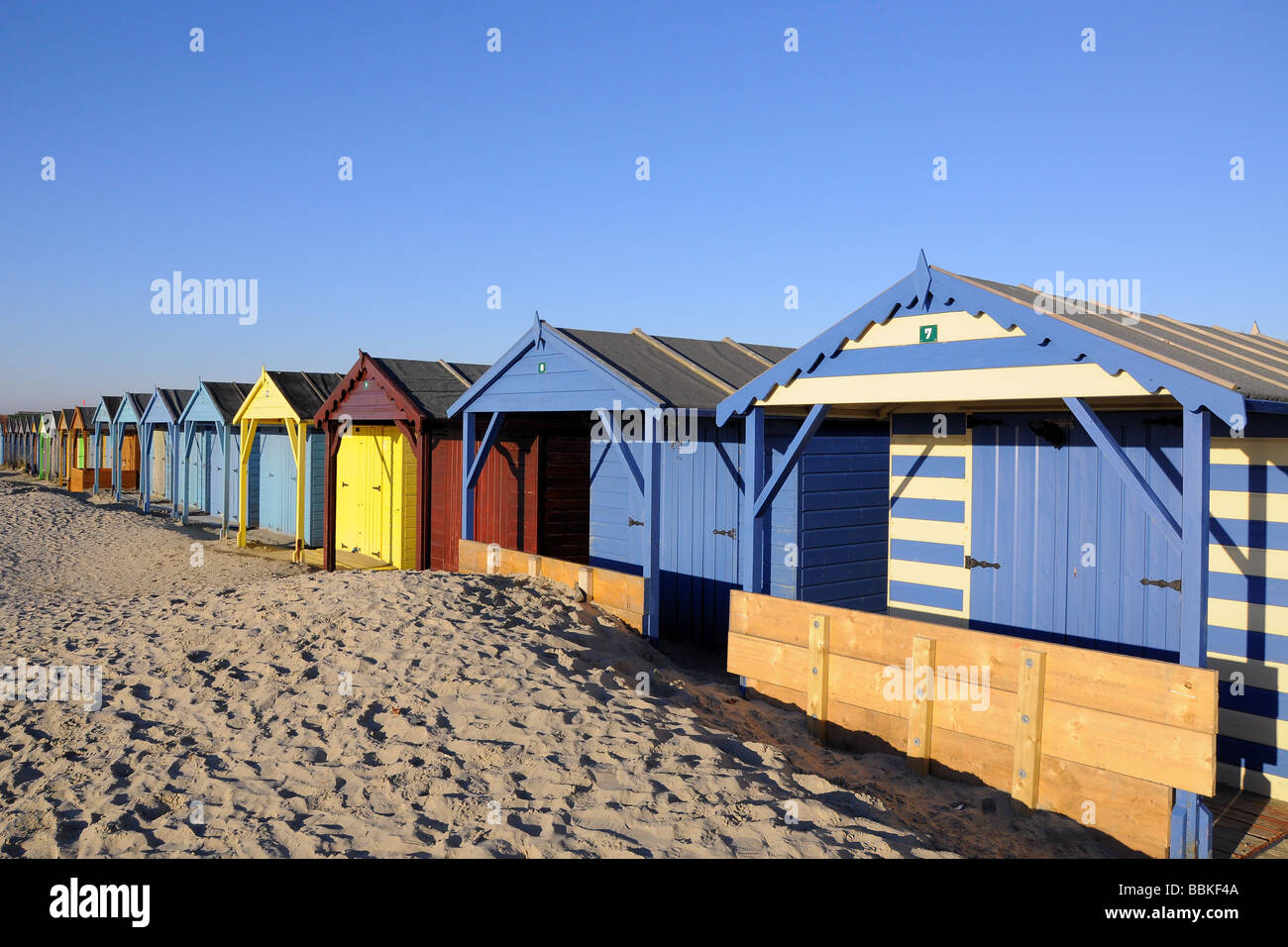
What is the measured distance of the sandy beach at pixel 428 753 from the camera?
4.33m

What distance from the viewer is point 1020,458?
7891mm

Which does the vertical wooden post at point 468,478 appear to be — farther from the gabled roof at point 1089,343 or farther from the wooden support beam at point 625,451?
the gabled roof at point 1089,343

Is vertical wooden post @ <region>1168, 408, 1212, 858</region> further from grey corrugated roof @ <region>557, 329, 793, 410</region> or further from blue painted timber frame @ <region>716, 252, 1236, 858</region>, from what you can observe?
grey corrugated roof @ <region>557, 329, 793, 410</region>

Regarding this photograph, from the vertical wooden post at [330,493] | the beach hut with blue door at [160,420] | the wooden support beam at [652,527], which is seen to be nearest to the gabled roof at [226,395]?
the beach hut with blue door at [160,420]

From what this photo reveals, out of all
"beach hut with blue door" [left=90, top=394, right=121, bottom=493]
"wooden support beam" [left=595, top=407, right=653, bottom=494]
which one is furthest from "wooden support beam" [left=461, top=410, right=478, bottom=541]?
"beach hut with blue door" [left=90, top=394, right=121, bottom=493]

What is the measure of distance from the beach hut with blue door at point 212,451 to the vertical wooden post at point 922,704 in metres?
17.4

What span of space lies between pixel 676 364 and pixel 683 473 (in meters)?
1.32

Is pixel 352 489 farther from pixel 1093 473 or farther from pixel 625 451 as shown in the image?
pixel 1093 473

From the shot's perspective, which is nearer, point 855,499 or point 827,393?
point 827,393

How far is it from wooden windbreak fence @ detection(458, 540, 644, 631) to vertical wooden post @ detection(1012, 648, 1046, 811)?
437 cm

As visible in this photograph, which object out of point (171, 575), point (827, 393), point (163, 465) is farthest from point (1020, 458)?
point (163, 465)

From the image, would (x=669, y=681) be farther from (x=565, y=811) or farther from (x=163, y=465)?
(x=163, y=465)

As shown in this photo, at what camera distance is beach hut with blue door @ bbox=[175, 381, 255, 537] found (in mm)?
21438

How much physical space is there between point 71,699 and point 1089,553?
7.93 m
